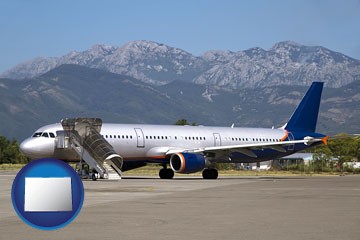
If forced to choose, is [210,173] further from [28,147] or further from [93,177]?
[28,147]

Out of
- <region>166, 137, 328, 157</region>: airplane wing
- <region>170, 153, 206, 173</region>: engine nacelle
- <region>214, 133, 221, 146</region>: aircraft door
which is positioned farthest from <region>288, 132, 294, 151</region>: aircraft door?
<region>170, 153, 206, 173</region>: engine nacelle

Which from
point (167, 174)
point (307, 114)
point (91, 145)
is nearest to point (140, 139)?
point (167, 174)

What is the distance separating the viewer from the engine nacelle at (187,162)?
44.8 metres

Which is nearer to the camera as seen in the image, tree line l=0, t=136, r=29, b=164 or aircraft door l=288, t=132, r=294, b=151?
aircraft door l=288, t=132, r=294, b=151

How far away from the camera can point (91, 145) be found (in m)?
42.7

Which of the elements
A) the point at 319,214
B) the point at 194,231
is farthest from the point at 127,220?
the point at 319,214

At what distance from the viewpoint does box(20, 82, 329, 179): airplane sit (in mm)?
44375

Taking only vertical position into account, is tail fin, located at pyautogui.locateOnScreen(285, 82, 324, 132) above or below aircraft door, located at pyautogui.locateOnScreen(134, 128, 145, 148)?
above

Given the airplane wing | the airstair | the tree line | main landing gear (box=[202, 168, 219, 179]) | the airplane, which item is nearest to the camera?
the airstair

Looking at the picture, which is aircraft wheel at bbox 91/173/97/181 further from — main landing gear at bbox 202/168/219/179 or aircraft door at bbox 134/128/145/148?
main landing gear at bbox 202/168/219/179

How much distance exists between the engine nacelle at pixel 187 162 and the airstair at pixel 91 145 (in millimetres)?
4477

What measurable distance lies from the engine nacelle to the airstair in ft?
14.7

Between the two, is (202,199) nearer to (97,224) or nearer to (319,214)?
(319,214)

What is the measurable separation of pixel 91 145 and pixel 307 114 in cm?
1951
